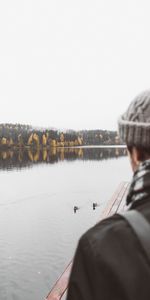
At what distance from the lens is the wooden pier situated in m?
7.49

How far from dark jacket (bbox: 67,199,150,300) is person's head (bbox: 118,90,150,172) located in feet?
1.13

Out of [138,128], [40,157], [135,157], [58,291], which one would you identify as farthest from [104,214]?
[40,157]

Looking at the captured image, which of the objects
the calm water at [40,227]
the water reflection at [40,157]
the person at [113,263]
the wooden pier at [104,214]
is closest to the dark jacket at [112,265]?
the person at [113,263]

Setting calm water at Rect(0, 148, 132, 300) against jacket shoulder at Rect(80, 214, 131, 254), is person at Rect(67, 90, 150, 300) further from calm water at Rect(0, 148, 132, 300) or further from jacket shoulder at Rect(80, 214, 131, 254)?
calm water at Rect(0, 148, 132, 300)

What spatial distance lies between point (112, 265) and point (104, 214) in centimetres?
1517

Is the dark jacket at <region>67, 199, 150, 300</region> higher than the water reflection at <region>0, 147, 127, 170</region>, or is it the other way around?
the dark jacket at <region>67, 199, 150, 300</region>

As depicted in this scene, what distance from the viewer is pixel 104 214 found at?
16297 mm

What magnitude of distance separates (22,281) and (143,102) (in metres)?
15.0

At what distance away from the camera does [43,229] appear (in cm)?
2339

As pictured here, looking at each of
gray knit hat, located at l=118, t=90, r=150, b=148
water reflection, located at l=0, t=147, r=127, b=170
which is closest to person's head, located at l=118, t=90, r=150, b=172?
gray knit hat, located at l=118, t=90, r=150, b=148

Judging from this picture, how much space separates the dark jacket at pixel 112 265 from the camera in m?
1.37

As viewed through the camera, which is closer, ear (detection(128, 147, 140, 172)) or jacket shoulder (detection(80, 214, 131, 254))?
jacket shoulder (detection(80, 214, 131, 254))

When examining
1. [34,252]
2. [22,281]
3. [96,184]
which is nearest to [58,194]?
[96,184]

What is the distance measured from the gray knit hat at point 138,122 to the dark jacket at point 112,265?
0.36 metres
